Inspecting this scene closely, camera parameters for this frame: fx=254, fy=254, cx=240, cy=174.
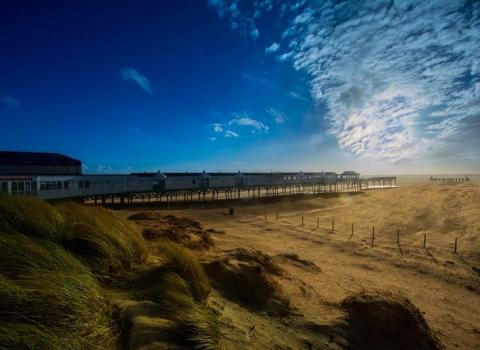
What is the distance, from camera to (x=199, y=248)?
9.70 meters

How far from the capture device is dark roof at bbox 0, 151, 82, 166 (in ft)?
133

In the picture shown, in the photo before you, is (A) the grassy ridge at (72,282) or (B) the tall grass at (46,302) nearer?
(B) the tall grass at (46,302)

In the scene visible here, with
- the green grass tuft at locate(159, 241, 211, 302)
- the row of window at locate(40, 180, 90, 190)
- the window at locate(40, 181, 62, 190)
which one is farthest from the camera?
the row of window at locate(40, 180, 90, 190)

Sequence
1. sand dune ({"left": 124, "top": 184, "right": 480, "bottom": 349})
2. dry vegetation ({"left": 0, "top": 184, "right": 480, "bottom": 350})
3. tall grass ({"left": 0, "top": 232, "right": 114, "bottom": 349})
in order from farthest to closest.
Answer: sand dune ({"left": 124, "top": 184, "right": 480, "bottom": 349})
dry vegetation ({"left": 0, "top": 184, "right": 480, "bottom": 350})
tall grass ({"left": 0, "top": 232, "right": 114, "bottom": 349})

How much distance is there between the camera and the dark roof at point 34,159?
133 feet

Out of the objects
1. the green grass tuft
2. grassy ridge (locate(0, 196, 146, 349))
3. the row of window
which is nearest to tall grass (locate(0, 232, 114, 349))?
grassy ridge (locate(0, 196, 146, 349))

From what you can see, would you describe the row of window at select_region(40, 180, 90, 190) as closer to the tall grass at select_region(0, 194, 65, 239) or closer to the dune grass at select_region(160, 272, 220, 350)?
the tall grass at select_region(0, 194, 65, 239)

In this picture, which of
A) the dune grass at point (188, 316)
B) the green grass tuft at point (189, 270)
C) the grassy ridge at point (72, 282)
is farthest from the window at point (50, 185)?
the dune grass at point (188, 316)

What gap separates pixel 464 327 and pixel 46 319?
34.6 ft

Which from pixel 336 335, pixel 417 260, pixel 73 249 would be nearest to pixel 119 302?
pixel 73 249

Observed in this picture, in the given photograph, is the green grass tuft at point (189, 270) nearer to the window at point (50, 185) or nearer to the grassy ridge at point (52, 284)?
the grassy ridge at point (52, 284)

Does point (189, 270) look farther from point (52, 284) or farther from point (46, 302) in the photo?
point (46, 302)

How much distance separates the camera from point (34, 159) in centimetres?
4275

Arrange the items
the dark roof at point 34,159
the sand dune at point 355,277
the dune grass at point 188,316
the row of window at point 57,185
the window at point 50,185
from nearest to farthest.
→ the dune grass at point 188,316
the sand dune at point 355,277
the window at point 50,185
the row of window at point 57,185
the dark roof at point 34,159
